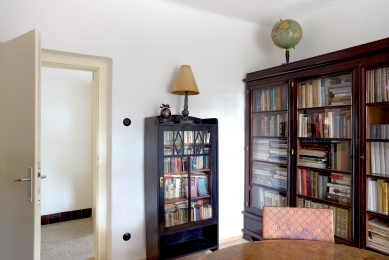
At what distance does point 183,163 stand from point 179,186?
224 millimetres

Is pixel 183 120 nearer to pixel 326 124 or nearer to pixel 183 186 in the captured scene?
pixel 183 186

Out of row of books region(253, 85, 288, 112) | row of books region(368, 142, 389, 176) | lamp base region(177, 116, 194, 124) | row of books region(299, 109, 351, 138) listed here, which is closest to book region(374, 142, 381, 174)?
row of books region(368, 142, 389, 176)

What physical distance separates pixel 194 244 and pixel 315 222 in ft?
4.67

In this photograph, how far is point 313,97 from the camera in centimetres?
248

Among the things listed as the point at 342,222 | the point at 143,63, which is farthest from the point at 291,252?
the point at 143,63

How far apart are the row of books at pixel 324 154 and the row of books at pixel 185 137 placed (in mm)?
940

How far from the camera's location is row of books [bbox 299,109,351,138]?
2244 mm

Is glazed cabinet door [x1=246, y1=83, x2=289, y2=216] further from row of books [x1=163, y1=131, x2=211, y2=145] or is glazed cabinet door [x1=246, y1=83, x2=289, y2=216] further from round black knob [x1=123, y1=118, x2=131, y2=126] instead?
round black knob [x1=123, y1=118, x2=131, y2=126]

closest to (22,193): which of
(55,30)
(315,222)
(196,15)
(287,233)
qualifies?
(55,30)

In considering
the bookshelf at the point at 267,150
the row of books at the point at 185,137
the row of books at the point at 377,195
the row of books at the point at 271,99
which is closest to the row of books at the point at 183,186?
the row of books at the point at 185,137

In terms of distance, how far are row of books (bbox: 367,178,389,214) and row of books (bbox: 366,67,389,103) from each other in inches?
25.0

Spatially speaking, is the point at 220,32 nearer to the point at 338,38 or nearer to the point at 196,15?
the point at 196,15

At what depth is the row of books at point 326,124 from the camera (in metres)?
2.24

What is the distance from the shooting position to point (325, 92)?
239 cm
